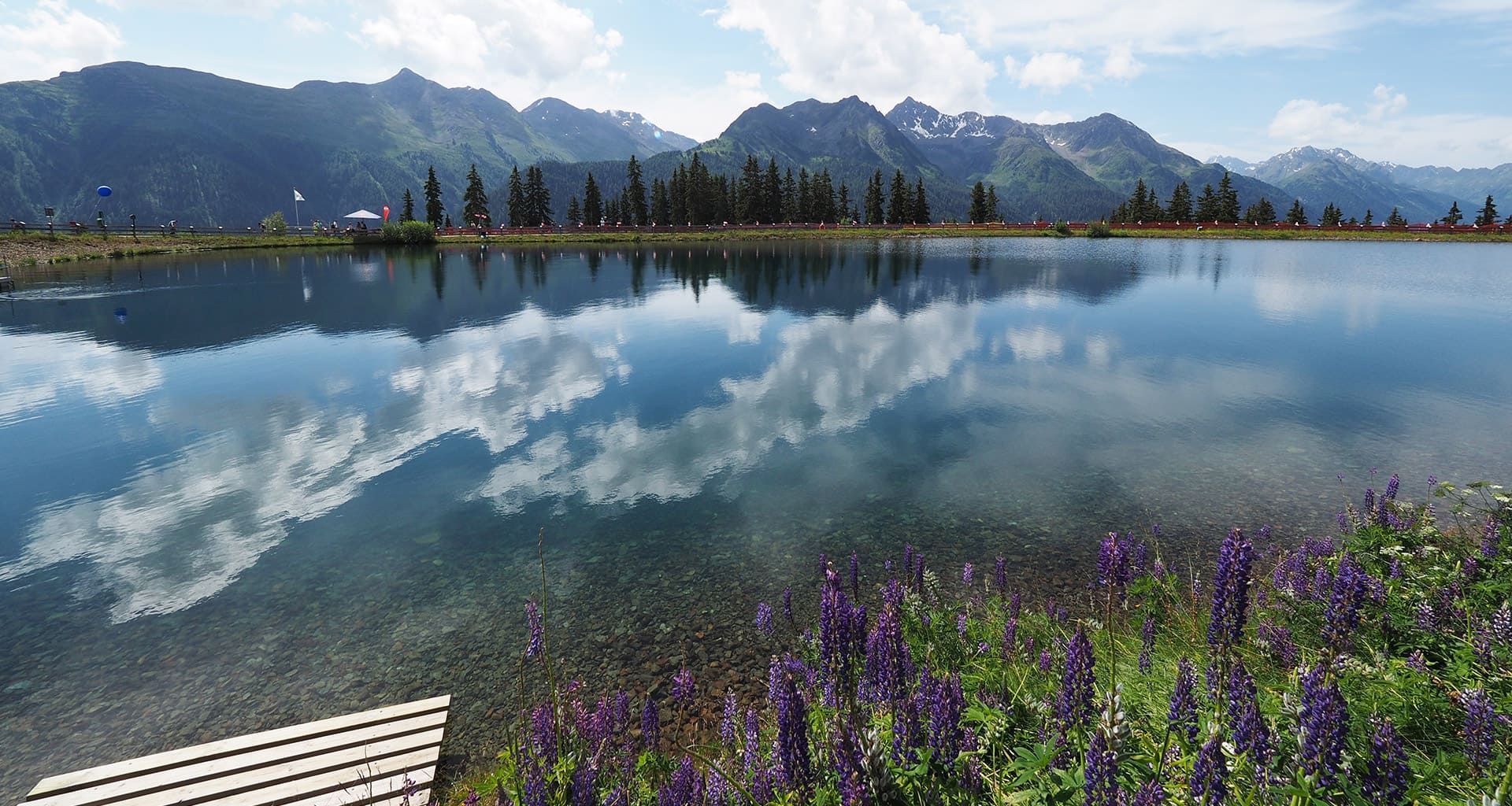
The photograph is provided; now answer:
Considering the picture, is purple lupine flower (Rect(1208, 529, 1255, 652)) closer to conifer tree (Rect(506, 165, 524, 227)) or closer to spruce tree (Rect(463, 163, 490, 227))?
spruce tree (Rect(463, 163, 490, 227))

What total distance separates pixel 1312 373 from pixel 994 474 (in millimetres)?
20223

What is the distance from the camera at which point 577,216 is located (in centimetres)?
16012

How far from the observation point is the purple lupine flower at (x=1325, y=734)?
10.2ft

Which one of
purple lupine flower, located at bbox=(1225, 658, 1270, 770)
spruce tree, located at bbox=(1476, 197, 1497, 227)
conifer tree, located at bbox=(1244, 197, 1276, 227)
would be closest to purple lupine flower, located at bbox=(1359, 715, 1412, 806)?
purple lupine flower, located at bbox=(1225, 658, 1270, 770)

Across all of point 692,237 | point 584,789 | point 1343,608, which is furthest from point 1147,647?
point 692,237

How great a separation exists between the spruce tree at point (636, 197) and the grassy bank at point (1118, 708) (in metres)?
148

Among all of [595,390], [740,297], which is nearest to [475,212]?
[740,297]

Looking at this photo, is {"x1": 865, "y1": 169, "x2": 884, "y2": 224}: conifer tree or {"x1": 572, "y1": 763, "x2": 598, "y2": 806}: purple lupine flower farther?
{"x1": 865, "y1": 169, "x2": 884, "y2": 224}: conifer tree

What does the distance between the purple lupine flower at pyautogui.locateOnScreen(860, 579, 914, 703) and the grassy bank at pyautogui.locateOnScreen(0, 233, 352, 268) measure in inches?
4103

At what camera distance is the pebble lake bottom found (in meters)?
A: 10.2

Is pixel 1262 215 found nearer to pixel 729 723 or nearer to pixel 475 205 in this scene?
pixel 475 205

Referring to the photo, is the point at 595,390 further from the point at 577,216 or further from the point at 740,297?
the point at 577,216

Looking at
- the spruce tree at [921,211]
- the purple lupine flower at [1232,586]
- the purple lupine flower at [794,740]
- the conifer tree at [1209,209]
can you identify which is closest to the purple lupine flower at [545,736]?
the purple lupine flower at [794,740]

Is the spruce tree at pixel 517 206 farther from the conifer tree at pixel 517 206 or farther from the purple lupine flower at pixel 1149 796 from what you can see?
the purple lupine flower at pixel 1149 796
